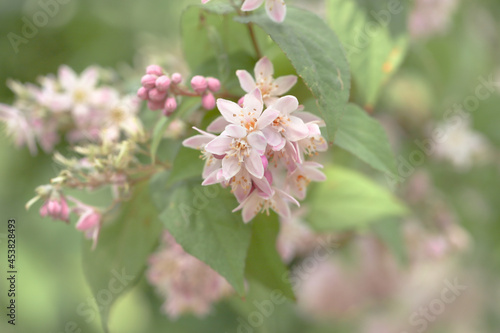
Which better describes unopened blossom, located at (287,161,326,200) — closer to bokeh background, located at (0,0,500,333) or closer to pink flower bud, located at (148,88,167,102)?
pink flower bud, located at (148,88,167,102)

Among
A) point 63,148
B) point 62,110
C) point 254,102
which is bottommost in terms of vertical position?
point 63,148

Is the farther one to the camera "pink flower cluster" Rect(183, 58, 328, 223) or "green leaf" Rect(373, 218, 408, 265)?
"green leaf" Rect(373, 218, 408, 265)

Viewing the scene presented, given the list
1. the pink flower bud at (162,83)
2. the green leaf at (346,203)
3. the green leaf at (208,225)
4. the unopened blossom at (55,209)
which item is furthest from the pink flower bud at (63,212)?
the green leaf at (346,203)

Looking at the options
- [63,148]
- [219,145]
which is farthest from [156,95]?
[63,148]

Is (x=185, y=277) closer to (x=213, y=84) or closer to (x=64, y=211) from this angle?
(x=64, y=211)

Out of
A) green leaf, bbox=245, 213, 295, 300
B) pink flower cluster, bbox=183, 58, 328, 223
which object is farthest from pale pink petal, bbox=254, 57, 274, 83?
green leaf, bbox=245, 213, 295, 300

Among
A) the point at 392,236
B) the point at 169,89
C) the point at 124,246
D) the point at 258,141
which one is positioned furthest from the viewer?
the point at 392,236

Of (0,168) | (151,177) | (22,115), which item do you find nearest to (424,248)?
(151,177)
